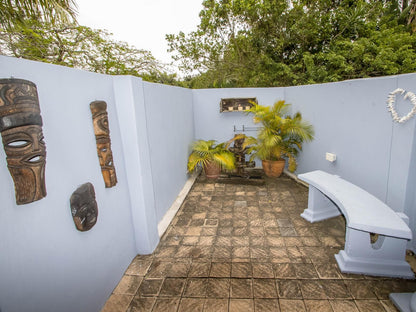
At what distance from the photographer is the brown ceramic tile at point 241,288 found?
197 centimetres

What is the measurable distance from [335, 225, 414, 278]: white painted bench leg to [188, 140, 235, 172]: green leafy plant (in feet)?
9.06

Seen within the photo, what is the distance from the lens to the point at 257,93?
17.7 ft

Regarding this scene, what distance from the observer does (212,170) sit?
4988mm

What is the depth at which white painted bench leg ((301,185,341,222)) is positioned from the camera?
3095mm

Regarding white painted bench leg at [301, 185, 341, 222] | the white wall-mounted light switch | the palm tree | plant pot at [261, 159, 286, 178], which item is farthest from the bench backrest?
the palm tree

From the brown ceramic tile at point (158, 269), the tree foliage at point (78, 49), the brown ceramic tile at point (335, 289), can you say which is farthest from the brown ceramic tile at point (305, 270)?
the tree foliage at point (78, 49)

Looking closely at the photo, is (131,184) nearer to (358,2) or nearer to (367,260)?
(367,260)

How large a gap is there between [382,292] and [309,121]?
318 centimetres

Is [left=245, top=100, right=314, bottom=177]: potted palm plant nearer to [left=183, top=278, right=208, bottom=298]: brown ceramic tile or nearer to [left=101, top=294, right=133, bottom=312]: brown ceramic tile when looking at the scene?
[left=183, top=278, right=208, bottom=298]: brown ceramic tile

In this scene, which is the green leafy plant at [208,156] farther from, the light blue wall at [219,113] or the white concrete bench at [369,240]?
the white concrete bench at [369,240]

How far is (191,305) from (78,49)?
308 inches

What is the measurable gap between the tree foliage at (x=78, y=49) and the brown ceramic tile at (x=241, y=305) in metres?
6.11

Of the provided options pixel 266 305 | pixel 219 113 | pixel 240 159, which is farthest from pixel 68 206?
pixel 219 113

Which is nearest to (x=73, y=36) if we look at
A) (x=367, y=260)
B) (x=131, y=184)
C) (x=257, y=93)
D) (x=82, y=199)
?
(x=257, y=93)
